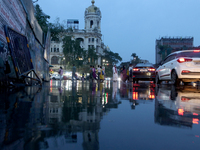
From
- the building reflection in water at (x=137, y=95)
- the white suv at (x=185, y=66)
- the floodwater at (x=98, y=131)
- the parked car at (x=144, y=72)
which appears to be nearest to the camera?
the floodwater at (x=98, y=131)

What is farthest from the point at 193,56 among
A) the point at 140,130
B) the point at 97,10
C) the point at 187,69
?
the point at 97,10

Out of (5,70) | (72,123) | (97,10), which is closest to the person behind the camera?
(72,123)

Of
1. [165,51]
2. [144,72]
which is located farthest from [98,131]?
[165,51]

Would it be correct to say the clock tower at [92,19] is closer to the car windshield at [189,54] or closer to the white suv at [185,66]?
the white suv at [185,66]

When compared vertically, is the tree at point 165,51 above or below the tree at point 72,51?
above

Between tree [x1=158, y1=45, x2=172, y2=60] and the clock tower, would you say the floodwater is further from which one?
the clock tower

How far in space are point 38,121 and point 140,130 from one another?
49.1 inches

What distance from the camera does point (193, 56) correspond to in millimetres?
9961

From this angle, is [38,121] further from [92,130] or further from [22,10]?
[22,10]

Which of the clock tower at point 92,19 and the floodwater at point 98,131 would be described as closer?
the floodwater at point 98,131

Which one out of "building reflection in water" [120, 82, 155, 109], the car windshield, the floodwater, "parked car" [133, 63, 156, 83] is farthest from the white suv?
the floodwater

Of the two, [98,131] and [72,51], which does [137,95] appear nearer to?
Result: [98,131]

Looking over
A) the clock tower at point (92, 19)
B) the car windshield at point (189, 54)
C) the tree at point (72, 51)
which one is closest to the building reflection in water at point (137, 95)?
the car windshield at point (189, 54)

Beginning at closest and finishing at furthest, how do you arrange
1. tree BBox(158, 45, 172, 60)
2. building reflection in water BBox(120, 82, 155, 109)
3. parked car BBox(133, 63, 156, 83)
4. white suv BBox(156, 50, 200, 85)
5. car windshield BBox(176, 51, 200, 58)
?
building reflection in water BBox(120, 82, 155, 109) < white suv BBox(156, 50, 200, 85) < car windshield BBox(176, 51, 200, 58) < parked car BBox(133, 63, 156, 83) < tree BBox(158, 45, 172, 60)
